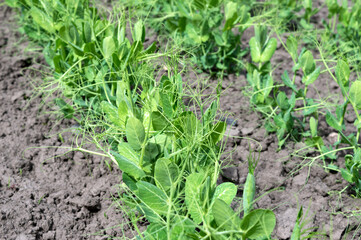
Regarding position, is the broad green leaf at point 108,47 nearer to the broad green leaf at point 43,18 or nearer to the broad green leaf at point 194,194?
the broad green leaf at point 43,18

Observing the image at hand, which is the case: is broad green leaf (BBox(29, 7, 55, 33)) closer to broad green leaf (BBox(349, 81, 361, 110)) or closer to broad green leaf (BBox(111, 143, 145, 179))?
broad green leaf (BBox(111, 143, 145, 179))

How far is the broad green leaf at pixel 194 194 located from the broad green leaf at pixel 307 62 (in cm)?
84

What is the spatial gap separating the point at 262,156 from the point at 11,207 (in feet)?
3.39

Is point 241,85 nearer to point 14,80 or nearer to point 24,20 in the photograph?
point 14,80

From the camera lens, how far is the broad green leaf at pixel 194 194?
1.21 metres

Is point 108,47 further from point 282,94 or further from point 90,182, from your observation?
point 282,94

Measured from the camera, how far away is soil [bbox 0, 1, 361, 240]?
156 cm

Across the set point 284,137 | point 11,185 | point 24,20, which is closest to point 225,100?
point 284,137

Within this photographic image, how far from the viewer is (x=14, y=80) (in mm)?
2355

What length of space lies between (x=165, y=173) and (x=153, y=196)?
0.08 meters

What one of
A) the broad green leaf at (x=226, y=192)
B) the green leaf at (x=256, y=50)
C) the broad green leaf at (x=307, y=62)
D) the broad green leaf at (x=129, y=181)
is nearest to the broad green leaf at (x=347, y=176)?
the broad green leaf at (x=307, y=62)

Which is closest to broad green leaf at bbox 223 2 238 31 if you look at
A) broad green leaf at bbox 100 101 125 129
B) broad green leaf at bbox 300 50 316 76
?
broad green leaf at bbox 300 50 316 76

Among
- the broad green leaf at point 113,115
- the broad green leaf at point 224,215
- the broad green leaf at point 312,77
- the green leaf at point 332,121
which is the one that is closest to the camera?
the broad green leaf at point 224,215

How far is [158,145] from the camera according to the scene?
1.42 m
